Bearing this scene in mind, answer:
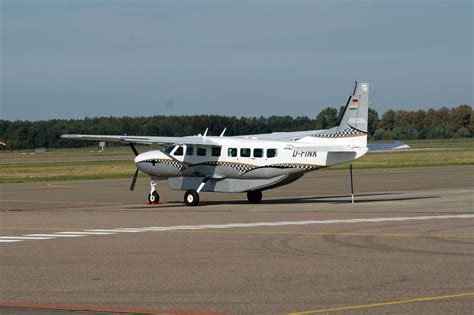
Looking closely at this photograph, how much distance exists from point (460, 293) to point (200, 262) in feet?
19.0

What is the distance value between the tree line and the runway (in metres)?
43.1

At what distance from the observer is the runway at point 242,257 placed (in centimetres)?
1445

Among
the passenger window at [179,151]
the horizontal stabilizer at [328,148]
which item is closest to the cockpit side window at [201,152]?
the passenger window at [179,151]

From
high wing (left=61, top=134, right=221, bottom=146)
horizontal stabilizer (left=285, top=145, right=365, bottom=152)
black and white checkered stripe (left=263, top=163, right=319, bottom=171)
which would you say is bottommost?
black and white checkered stripe (left=263, top=163, right=319, bottom=171)

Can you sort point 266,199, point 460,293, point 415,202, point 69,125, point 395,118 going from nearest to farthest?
point 460,293 < point 415,202 < point 266,199 < point 69,125 < point 395,118

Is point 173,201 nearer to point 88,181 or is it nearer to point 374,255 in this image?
point 88,181

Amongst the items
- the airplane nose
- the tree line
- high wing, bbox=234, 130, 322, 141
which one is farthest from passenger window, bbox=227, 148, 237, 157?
the tree line

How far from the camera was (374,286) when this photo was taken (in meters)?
15.7

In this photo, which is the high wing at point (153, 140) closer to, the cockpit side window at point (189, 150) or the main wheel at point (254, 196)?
the cockpit side window at point (189, 150)

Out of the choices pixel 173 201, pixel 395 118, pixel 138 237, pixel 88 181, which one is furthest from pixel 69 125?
pixel 138 237

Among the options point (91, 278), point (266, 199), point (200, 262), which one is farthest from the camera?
point (266, 199)

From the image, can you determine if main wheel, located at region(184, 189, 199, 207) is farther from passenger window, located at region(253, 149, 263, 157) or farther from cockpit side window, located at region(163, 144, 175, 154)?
passenger window, located at region(253, 149, 263, 157)

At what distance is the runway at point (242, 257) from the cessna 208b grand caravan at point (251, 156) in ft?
3.37

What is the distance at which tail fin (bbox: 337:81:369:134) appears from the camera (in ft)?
119
